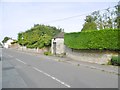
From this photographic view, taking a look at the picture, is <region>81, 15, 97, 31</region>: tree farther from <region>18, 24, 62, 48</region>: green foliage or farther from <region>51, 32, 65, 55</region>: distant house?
<region>18, 24, 62, 48</region>: green foliage

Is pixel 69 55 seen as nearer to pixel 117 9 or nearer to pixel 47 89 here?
pixel 117 9

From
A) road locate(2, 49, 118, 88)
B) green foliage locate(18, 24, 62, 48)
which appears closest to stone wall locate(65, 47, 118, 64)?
road locate(2, 49, 118, 88)

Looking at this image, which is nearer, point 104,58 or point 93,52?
point 104,58

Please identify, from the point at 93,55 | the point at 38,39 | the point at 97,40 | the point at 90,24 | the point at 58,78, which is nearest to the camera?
the point at 58,78

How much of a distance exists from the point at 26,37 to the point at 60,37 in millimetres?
32686

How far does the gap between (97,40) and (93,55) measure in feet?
6.06

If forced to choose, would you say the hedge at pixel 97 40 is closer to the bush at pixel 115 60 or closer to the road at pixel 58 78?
the bush at pixel 115 60

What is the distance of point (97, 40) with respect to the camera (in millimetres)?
25422

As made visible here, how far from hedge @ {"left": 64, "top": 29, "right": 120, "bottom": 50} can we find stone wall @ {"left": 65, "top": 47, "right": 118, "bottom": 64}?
490 mm

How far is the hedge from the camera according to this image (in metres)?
23.0

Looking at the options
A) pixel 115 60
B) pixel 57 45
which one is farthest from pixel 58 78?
pixel 57 45

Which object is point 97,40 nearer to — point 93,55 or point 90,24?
point 93,55

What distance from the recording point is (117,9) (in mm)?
42812

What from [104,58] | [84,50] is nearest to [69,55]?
[84,50]
